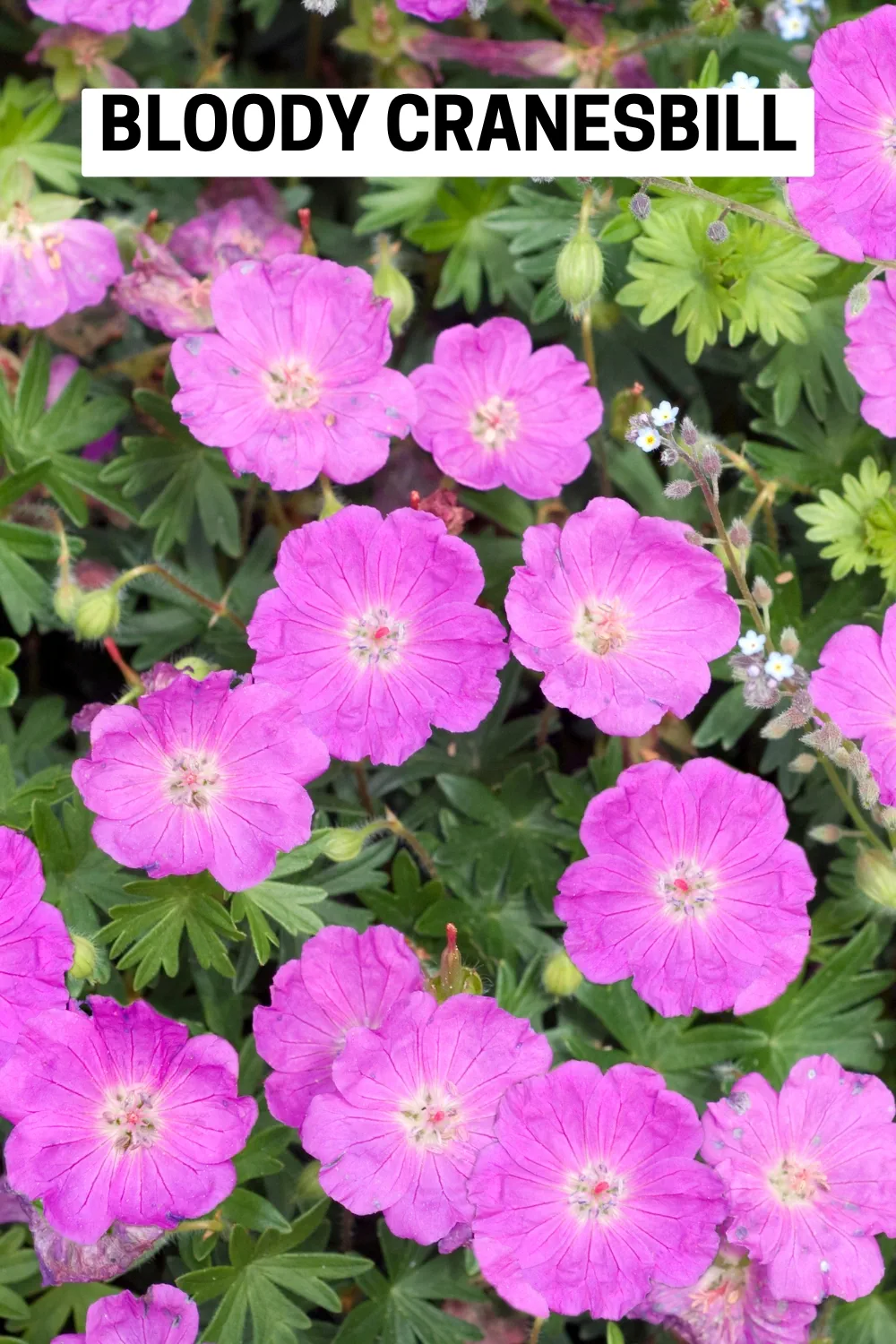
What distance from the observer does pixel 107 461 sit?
2129 mm

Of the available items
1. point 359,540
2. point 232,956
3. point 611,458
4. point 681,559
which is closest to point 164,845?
point 232,956

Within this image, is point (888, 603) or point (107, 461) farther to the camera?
point (107, 461)

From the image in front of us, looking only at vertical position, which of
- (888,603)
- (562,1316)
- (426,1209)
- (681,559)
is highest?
(681,559)

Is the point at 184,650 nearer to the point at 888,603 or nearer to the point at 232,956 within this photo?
the point at 232,956

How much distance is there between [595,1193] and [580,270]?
110 centimetres

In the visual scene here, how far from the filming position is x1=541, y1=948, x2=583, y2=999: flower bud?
5.55ft

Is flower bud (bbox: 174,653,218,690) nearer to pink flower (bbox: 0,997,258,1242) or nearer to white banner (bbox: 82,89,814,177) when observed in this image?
pink flower (bbox: 0,997,258,1242)

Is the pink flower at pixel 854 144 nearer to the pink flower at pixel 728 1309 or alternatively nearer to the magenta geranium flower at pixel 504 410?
the magenta geranium flower at pixel 504 410

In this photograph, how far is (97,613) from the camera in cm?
176

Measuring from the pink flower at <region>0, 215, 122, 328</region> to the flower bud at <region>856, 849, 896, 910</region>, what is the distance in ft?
4.23

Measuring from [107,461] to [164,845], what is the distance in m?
0.77

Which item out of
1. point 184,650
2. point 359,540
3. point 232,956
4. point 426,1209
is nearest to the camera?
point 426,1209

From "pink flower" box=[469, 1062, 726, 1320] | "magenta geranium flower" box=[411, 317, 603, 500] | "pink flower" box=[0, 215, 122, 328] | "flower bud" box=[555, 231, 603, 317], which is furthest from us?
"pink flower" box=[0, 215, 122, 328]

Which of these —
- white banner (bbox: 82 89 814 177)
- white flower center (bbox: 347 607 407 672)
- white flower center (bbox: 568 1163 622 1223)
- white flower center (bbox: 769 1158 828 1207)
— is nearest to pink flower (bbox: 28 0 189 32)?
white banner (bbox: 82 89 814 177)
